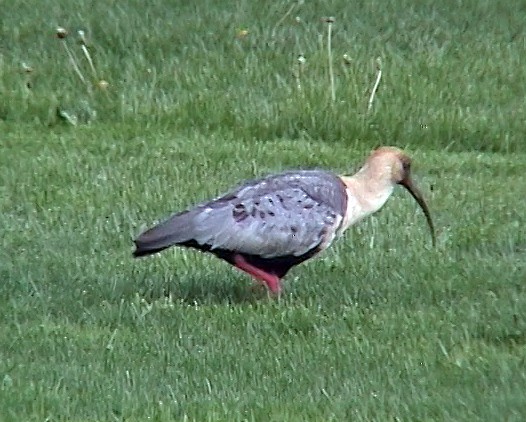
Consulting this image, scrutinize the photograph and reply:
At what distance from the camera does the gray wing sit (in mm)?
6684

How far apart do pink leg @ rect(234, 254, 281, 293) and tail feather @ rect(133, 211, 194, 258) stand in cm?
31

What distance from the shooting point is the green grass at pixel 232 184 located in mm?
5562

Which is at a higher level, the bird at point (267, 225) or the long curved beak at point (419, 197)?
the bird at point (267, 225)

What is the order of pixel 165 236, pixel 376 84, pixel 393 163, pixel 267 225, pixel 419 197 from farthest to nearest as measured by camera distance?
pixel 376 84 < pixel 419 197 < pixel 393 163 < pixel 267 225 < pixel 165 236

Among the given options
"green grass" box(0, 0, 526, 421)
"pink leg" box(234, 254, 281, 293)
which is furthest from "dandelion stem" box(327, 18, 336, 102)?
"pink leg" box(234, 254, 281, 293)

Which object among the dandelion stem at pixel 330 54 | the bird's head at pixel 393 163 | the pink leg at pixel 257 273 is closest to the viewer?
the pink leg at pixel 257 273

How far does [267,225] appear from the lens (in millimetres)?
6805

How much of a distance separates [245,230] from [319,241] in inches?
14.5

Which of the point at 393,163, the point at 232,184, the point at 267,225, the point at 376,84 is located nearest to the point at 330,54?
the point at 376,84

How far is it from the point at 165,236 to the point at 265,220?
1.67ft

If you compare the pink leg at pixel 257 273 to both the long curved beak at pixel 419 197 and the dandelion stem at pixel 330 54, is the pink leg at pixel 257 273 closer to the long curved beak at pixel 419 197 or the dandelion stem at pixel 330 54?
the long curved beak at pixel 419 197

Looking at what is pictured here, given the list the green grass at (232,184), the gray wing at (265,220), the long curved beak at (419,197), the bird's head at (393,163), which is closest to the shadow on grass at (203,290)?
the green grass at (232,184)

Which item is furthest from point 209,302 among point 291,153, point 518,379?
point 291,153

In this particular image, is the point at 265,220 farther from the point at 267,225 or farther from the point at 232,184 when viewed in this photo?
the point at 232,184
